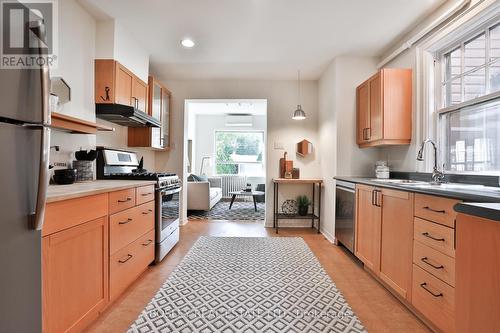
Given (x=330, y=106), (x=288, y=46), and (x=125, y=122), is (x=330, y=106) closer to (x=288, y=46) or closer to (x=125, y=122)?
(x=288, y=46)

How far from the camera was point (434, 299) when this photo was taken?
58.6 inches

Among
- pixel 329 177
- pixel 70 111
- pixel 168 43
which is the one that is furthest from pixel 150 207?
pixel 329 177

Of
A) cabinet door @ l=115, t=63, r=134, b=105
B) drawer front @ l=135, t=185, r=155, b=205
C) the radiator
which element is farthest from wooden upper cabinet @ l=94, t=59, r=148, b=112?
the radiator

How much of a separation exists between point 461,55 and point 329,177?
1.98 meters

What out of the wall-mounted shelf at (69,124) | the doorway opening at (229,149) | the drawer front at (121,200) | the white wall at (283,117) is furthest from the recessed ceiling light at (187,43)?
the doorway opening at (229,149)

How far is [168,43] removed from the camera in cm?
307

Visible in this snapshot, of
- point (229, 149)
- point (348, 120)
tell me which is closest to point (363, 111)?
point (348, 120)

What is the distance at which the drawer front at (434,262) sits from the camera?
4.53 ft

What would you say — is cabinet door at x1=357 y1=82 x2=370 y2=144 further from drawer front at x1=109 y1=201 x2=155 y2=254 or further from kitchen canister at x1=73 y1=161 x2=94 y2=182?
kitchen canister at x1=73 y1=161 x2=94 y2=182

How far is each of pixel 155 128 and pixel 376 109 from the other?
9.52 feet

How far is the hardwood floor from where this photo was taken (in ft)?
5.28

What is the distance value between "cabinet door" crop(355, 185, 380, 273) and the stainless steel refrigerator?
2.35m

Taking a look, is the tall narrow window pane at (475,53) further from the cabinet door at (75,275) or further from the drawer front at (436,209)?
the cabinet door at (75,275)

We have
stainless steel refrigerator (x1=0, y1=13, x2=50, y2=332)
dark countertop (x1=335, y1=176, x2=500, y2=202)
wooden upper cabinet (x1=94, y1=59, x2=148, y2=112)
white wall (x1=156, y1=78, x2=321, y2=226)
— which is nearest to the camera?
stainless steel refrigerator (x1=0, y1=13, x2=50, y2=332)
